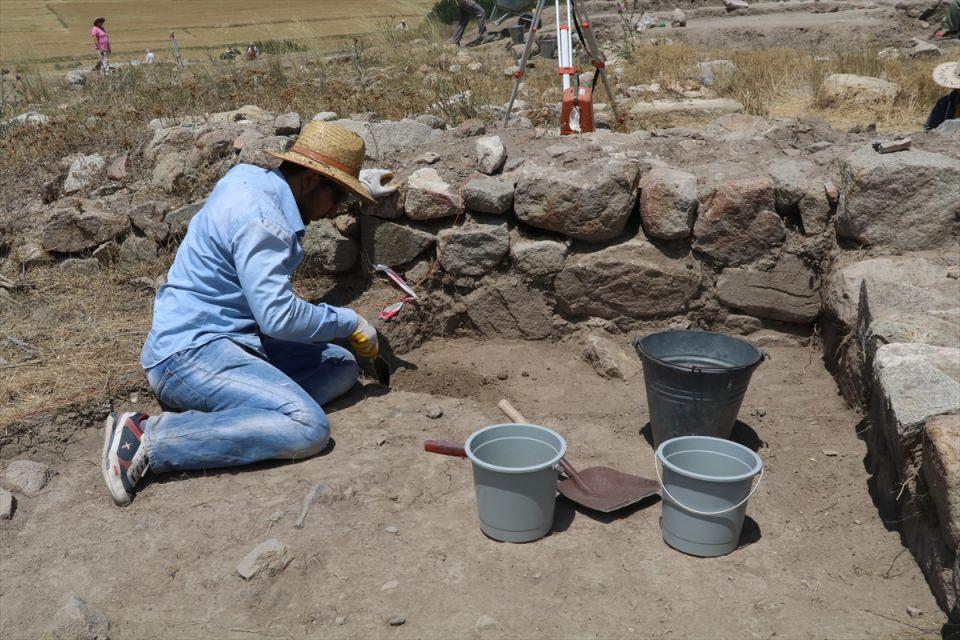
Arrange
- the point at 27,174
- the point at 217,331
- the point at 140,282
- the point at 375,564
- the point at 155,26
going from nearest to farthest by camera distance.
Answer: the point at 375,564, the point at 217,331, the point at 140,282, the point at 27,174, the point at 155,26

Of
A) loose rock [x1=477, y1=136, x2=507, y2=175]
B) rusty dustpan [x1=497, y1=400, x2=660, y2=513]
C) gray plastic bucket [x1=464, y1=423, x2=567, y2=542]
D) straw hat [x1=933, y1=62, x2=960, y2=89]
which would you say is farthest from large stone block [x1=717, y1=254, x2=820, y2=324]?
straw hat [x1=933, y1=62, x2=960, y2=89]

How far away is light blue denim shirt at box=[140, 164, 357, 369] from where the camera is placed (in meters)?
3.27

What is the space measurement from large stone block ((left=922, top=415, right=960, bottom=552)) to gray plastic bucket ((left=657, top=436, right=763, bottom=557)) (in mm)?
491

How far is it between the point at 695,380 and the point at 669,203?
1.27m

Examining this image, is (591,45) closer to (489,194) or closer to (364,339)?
(489,194)

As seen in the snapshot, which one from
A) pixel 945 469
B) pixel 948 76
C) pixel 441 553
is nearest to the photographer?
pixel 945 469

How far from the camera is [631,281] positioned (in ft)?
14.0

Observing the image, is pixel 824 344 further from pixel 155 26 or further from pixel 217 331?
pixel 155 26

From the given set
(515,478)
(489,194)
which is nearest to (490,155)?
(489,194)

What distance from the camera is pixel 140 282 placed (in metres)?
4.98

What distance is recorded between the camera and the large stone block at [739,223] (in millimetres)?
4047

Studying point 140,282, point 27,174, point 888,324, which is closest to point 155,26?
point 27,174

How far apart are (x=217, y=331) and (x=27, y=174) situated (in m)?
3.90

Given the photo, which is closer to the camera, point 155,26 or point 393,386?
point 393,386
